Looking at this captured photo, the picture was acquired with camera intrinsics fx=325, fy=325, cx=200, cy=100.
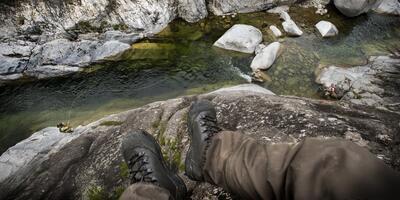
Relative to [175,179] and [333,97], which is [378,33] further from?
[175,179]

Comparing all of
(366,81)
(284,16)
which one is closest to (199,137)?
(366,81)

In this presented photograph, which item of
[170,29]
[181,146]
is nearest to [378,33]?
[170,29]

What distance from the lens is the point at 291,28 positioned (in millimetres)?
12211

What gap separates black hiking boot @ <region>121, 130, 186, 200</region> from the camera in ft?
13.6

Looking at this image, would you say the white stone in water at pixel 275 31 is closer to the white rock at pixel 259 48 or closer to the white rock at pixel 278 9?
the white rock at pixel 259 48

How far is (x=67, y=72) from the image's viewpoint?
35.0ft

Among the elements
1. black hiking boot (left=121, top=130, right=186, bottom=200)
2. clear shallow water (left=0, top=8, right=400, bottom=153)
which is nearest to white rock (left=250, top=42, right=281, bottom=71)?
clear shallow water (left=0, top=8, right=400, bottom=153)

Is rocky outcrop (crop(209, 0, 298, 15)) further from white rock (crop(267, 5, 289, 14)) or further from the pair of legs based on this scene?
the pair of legs

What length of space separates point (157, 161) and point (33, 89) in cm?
734

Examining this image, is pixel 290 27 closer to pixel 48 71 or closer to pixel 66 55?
pixel 66 55

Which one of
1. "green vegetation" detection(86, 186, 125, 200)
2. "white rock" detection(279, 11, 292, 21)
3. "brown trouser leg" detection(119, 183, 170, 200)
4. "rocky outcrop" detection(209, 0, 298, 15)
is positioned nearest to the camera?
"brown trouser leg" detection(119, 183, 170, 200)

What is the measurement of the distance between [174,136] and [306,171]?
10.7ft

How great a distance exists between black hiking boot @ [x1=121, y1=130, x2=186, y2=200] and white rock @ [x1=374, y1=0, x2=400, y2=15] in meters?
12.5

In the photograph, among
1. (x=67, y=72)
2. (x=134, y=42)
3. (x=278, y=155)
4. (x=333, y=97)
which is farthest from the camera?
(x=134, y=42)
